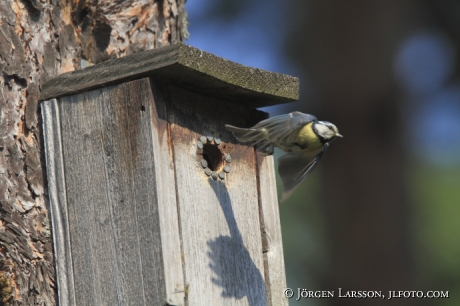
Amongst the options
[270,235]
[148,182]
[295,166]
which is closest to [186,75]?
[148,182]

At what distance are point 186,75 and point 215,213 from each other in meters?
0.54

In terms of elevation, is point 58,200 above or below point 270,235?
above

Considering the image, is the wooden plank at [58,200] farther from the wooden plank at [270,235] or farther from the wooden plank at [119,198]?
the wooden plank at [270,235]

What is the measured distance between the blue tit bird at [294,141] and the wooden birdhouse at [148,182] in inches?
6.1

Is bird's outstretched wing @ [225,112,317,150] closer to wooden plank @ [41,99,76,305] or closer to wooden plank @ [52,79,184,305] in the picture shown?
wooden plank @ [52,79,184,305]

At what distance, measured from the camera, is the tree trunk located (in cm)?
252

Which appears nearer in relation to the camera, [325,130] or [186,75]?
[186,75]

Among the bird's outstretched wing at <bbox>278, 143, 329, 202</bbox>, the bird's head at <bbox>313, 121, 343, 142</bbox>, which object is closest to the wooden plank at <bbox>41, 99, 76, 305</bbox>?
the bird's outstretched wing at <bbox>278, 143, 329, 202</bbox>

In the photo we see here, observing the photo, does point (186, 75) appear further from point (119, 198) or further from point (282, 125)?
point (282, 125)

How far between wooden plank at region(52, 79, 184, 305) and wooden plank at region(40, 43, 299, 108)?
47mm

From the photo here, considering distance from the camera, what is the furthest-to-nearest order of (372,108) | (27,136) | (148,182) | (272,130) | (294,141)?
(372,108)
(294,141)
(272,130)
(27,136)
(148,182)

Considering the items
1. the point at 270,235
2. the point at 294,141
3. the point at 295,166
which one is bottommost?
the point at 270,235

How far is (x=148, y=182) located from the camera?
2334 mm

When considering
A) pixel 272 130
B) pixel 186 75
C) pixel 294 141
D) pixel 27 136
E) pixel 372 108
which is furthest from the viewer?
pixel 372 108
